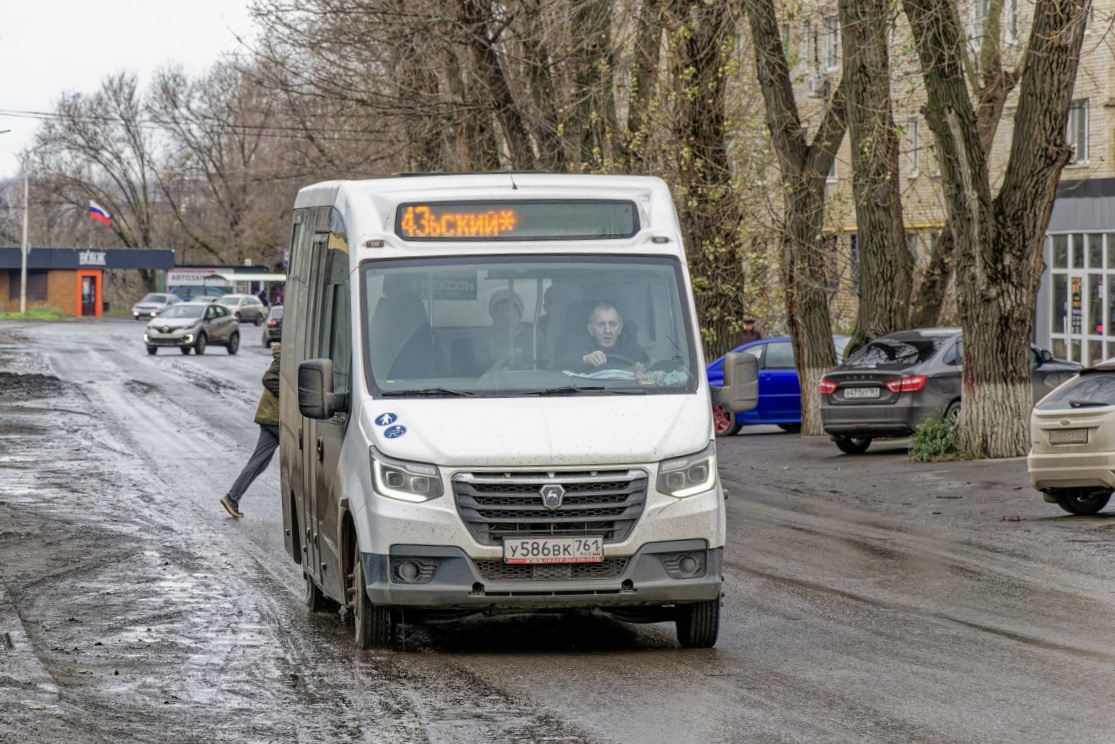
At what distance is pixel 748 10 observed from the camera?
24.8m

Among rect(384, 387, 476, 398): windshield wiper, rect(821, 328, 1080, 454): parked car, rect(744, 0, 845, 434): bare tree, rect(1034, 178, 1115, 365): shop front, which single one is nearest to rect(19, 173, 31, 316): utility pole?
rect(1034, 178, 1115, 365): shop front

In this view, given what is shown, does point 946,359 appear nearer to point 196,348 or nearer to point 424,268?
point 424,268

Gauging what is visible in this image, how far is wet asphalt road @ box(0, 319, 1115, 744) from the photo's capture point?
23.5 feet

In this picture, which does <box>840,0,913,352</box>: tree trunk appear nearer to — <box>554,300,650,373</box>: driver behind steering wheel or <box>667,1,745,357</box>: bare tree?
<box>667,1,745,357</box>: bare tree

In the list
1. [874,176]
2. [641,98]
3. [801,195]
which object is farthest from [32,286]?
[874,176]

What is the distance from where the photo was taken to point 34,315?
9925cm

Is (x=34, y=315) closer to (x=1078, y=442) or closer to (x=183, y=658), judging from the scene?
(x=1078, y=442)

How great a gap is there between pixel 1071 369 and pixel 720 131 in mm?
6120

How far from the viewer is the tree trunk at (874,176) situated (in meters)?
23.3

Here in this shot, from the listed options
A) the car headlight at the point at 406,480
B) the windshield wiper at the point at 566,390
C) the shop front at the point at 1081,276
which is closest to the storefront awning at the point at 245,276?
the shop front at the point at 1081,276

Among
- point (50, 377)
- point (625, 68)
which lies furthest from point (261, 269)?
point (625, 68)

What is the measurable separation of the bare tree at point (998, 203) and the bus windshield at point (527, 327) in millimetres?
11534

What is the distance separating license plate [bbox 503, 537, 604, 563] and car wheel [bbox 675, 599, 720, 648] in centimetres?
72

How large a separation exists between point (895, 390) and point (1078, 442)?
306 inches
